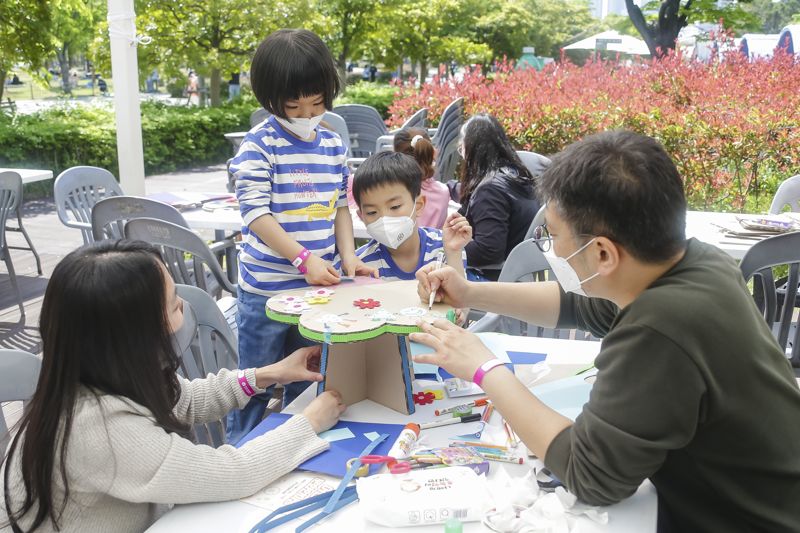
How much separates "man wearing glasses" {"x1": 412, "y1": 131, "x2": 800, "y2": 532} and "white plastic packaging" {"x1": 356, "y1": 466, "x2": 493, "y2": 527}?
0.15m

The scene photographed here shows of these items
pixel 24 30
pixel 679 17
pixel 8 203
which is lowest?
pixel 8 203

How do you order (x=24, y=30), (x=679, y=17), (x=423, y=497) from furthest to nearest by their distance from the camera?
(x=679, y=17), (x=24, y=30), (x=423, y=497)

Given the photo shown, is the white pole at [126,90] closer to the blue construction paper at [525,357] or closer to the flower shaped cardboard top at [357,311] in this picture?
the flower shaped cardboard top at [357,311]

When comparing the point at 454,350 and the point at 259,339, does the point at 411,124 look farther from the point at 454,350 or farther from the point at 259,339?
the point at 454,350

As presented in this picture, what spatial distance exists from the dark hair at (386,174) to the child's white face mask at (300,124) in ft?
0.87

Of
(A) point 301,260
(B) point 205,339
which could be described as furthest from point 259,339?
(A) point 301,260

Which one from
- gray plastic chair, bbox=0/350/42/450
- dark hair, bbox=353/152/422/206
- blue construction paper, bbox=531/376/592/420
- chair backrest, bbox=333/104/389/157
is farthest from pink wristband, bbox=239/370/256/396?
chair backrest, bbox=333/104/389/157

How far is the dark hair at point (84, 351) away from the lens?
1324 mm

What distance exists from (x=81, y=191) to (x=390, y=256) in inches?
117

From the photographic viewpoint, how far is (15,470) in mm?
1371

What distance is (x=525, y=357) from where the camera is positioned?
2.12m

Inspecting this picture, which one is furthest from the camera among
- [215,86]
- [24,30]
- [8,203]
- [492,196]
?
[215,86]

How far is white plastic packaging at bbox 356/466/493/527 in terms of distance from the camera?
1.31 m

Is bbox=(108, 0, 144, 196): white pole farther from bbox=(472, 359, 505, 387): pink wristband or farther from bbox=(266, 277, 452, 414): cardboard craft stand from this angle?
bbox=(472, 359, 505, 387): pink wristband
